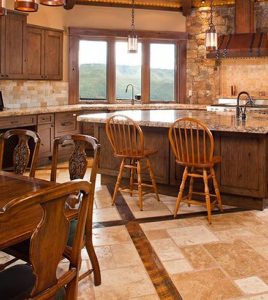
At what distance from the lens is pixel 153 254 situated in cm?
311

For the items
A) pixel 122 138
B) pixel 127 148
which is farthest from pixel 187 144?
pixel 122 138

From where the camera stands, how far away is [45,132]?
643 centimetres

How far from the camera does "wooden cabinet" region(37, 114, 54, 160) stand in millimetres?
6309

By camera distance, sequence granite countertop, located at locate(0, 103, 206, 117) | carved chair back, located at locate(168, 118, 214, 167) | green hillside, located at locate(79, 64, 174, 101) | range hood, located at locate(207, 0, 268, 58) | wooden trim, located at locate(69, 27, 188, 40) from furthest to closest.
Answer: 1. green hillside, located at locate(79, 64, 174, 101)
2. wooden trim, located at locate(69, 27, 188, 40)
3. range hood, located at locate(207, 0, 268, 58)
4. granite countertop, located at locate(0, 103, 206, 117)
5. carved chair back, located at locate(168, 118, 214, 167)

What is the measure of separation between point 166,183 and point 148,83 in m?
3.93

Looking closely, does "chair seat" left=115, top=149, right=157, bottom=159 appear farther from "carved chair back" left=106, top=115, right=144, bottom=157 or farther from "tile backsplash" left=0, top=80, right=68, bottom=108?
"tile backsplash" left=0, top=80, right=68, bottom=108

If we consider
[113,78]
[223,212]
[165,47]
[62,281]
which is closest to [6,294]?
[62,281]

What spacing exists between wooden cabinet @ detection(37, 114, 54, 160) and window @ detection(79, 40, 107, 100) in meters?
1.58

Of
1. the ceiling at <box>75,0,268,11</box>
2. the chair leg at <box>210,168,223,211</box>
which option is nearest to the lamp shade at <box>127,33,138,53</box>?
the chair leg at <box>210,168,223,211</box>

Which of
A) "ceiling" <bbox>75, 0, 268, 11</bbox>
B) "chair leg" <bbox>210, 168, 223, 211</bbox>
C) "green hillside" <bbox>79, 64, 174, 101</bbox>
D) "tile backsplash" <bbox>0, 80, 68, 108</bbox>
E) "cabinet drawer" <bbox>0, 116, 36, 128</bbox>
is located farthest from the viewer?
"green hillside" <bbox>79, 64, 174, 101</bbox>

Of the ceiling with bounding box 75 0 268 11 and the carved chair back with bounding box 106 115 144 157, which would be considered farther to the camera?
the ceiling with bounding box 75 0 268 11

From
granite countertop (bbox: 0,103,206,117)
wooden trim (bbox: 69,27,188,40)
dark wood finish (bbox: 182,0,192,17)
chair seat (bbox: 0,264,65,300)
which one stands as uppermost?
dark wood finish (bbox: 182,0,192,17)

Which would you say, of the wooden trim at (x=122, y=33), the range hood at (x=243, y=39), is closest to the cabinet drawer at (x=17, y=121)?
the wooden trim at (x=122, y=33)

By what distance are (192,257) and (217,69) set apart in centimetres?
576
